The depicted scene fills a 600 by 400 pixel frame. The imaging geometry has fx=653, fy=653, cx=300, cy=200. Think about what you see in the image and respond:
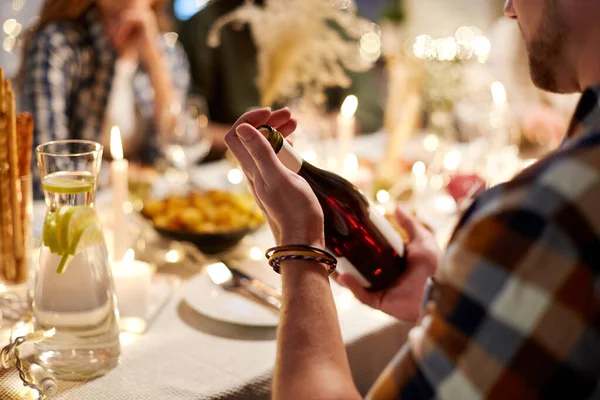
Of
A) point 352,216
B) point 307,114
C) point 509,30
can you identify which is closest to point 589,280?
point 352,216

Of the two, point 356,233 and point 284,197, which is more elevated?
point 284,197

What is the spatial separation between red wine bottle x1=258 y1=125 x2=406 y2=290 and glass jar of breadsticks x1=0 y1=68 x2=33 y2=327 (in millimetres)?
437

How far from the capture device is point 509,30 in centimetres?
268

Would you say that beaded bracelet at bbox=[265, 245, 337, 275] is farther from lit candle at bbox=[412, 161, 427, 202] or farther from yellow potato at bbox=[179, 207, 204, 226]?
lit candle at bbox=[412, 161, 427, 202]

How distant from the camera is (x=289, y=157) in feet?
2.70

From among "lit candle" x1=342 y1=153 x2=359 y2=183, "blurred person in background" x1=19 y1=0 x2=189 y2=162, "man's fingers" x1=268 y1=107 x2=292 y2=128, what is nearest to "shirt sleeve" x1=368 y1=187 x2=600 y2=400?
"man's fingers" x1=268 y1=107 x2=292 y2=128

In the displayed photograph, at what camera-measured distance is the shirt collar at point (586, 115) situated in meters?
0.54

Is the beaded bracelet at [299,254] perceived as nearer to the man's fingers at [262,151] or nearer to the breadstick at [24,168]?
the man's fingers at [262,151]

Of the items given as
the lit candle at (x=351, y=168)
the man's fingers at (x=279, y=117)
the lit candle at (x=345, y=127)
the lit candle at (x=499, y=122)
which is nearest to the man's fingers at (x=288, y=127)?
the man's fingers at (x=279, y=117)

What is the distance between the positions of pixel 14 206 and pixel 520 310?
0.79 metres

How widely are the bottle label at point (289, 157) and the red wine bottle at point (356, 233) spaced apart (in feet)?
0.09

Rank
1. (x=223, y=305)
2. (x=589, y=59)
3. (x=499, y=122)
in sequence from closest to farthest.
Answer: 1. (x=589, y=59)
2. (x=223, y=305)
3. (x=499, y=122)

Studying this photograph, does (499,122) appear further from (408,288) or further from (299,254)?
(299,254)

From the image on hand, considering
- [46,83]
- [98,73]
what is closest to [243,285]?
[46,83]
